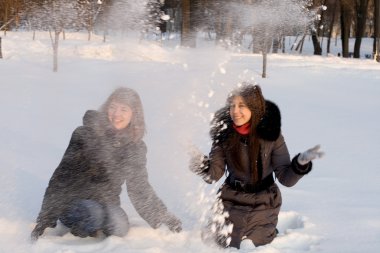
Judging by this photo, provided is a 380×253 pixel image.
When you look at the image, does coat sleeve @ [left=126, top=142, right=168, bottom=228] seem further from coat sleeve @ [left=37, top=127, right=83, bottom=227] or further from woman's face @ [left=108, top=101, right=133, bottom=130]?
coat sleeve @ [left=37, top=127, right=83, bottom=227]

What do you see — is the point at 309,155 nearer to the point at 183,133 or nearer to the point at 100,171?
the point at 100,171

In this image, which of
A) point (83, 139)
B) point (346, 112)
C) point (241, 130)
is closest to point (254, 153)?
point (241, 130)

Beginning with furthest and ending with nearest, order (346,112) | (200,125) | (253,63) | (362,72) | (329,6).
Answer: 1. (329,6)
2. (253,63)
3. (362,72)
4. (346,112)
5. (200,125)

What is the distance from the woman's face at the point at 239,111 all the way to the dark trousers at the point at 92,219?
913mm

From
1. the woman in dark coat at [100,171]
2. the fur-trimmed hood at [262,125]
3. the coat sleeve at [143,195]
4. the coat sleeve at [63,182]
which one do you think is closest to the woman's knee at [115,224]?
the woman in dark coat at [100,171]

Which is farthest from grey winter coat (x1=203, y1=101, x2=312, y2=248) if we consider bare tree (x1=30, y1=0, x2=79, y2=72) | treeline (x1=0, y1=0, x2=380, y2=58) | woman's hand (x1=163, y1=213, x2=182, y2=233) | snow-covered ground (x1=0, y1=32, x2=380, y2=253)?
bare tree (x1=30, y1=0, x2=79, y2=72)

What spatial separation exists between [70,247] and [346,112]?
8430mm

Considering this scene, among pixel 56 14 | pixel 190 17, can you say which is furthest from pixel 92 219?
pixel 190 17

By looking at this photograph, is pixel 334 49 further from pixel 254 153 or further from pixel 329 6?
pixel 254 153

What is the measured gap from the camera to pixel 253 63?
18.8m

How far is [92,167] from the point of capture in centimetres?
385

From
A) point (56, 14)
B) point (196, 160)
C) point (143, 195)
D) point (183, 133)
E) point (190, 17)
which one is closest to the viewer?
point (196, 160)

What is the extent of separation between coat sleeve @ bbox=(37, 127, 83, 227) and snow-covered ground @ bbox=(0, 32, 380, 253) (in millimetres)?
172

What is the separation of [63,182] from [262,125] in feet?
4.08
